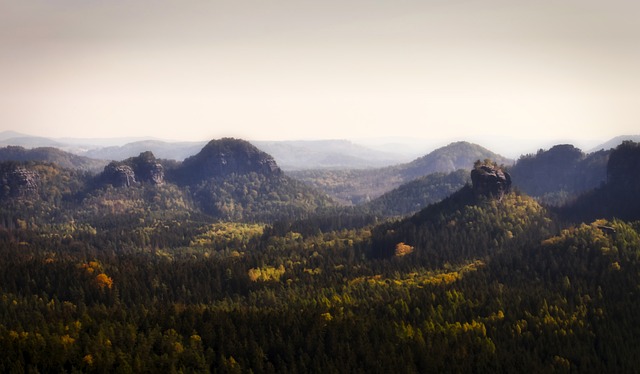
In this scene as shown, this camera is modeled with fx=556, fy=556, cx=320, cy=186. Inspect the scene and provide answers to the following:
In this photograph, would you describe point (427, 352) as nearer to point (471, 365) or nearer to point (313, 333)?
point (471, 365)

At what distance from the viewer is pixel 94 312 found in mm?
194750

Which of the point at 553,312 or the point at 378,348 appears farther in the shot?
the point at 553,312

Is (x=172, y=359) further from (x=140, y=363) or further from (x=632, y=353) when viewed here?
(x=632, y=353)

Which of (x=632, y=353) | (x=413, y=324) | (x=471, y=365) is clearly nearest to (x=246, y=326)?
(x=413, y=324)

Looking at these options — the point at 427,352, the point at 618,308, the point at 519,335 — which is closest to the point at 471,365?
the point at 427,352

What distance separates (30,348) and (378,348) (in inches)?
3892

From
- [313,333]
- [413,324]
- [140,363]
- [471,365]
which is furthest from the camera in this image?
[413,324]

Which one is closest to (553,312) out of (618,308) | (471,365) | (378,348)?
(618,308)

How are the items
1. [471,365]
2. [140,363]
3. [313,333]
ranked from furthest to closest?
1. [313,333]
2. [471,365]
3. [140,363]

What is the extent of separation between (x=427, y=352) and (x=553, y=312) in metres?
59.6

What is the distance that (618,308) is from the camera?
19525cm

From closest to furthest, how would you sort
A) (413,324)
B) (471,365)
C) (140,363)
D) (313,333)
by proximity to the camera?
(140,363)
(471,365)
(313,333)
(413,324)

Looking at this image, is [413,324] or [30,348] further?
[413,324]

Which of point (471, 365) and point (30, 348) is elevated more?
point (30, 348)
